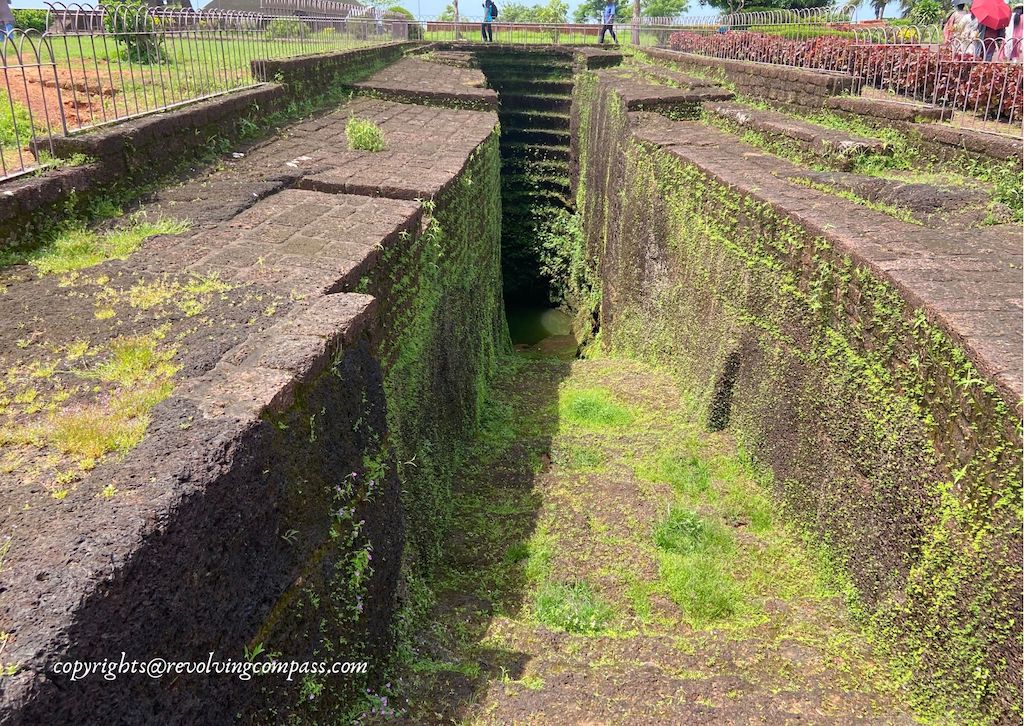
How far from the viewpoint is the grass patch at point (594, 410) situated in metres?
6.98

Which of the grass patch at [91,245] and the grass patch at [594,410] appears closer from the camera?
the grass patch at [91,245]

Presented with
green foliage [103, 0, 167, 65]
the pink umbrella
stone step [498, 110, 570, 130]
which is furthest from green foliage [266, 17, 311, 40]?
the pink umbrella

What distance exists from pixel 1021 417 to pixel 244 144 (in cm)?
638

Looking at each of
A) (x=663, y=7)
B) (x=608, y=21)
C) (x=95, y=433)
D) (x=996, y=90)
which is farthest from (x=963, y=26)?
(x=663, y=7)

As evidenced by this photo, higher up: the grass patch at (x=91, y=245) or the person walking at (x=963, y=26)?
the person walking at (x=963, y=26)

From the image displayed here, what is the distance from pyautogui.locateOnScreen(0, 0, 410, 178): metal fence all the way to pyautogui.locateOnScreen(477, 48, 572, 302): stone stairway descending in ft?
17.4

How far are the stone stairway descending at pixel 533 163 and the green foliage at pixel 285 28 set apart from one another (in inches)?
259

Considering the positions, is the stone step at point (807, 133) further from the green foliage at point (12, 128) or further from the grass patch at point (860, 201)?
the green foliage at point (12, 128)

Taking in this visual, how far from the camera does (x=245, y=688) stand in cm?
219

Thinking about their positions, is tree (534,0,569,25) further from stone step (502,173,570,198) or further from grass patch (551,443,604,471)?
grass patch (551,443,604,471)

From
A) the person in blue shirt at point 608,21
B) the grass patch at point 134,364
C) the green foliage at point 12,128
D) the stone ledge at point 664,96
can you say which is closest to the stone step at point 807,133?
the stone ledge at point 664,96

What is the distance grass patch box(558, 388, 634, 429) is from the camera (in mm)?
6980

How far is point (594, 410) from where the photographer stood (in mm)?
7195

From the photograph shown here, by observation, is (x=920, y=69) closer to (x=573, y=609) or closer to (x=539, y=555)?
(x=539, y=555)
